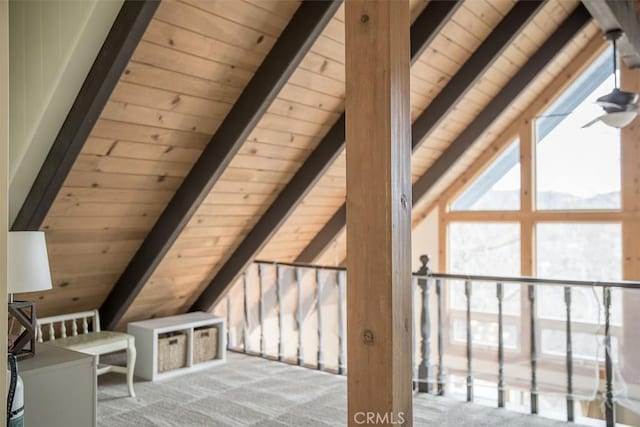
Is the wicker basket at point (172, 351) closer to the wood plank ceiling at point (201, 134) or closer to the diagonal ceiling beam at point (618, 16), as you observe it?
the wood plank ceiling at point (201, 134)

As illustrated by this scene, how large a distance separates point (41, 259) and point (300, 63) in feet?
5.88

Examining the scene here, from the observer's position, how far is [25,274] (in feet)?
8.34

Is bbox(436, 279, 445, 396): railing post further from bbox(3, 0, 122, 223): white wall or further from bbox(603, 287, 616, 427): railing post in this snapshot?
bbox(3, 0, 122, 223): white wall

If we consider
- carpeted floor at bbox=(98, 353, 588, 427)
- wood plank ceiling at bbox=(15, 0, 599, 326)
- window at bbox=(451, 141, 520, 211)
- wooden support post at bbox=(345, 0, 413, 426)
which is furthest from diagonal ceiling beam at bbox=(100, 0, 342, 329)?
window at bbox=(451, 141, 520, 211)

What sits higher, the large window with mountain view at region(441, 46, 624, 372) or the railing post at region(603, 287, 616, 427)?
the large window with mountain view at region(441, 46, 624, 372)

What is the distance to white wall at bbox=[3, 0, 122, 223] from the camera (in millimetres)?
2568

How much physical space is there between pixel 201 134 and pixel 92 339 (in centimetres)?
153

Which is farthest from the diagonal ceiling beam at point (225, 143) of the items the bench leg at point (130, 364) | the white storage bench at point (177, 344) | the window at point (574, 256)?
the window at point (574, 256)

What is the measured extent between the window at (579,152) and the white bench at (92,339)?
14.3ft

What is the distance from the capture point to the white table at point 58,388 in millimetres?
2385

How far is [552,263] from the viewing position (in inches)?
235

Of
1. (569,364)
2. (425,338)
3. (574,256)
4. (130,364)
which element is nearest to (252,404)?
(130,364)

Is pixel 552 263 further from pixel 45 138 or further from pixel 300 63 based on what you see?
pixel 45 138

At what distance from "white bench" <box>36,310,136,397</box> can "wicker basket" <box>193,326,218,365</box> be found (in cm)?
67
